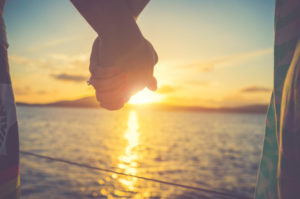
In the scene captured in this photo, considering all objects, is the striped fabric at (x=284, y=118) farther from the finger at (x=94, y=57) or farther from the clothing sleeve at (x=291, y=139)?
the finger at (x=94, y=57)

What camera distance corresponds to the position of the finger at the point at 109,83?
112 centimetres

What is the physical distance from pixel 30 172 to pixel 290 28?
672 inches

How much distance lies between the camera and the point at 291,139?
608 millimetres

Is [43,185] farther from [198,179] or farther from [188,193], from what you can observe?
[198,179]

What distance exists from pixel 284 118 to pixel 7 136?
1462 mm

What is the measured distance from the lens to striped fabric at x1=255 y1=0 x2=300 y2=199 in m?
0.59

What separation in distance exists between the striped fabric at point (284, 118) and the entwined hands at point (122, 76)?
63 cm

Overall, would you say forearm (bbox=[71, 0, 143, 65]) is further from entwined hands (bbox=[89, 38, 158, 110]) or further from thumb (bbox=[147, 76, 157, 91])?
thumb (bbox=[147, 76, 157, 91])

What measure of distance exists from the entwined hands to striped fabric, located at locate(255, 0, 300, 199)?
24.9 inches

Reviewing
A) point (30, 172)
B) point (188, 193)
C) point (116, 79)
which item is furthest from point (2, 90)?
point (30, 172)

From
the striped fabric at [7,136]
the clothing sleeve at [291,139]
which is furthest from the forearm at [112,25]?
the clothing sleeve at [291,139]

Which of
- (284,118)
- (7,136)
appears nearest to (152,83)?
(284,118)

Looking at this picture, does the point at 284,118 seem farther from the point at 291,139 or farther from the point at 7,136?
the point at 7,136

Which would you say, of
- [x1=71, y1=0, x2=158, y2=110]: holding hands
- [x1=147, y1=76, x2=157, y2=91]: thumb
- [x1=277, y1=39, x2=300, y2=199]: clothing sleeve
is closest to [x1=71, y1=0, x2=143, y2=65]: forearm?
[x1=71, y1=0, x2=158, y2=110]: holding hands
